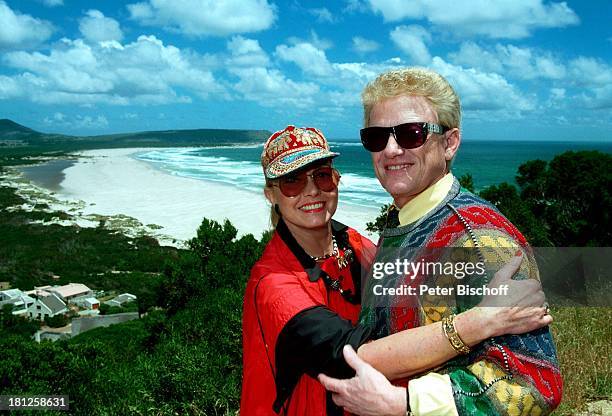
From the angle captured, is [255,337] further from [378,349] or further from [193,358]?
[193,358]

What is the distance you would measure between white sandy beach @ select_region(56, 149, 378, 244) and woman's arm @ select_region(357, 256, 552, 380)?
2985 cm

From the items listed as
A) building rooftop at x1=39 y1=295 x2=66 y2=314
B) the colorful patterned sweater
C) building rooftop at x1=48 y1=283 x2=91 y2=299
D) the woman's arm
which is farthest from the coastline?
the woman's arm

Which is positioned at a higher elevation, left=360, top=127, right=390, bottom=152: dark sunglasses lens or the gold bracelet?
left=360, top=127, right=390, bottom=152: dark sunglasses lens

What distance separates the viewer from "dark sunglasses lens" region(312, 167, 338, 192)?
2510 mm

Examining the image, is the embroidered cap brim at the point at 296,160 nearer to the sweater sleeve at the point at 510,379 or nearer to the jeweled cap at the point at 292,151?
the jeweled cap at the point at 292,151

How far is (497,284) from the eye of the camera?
5.14ft

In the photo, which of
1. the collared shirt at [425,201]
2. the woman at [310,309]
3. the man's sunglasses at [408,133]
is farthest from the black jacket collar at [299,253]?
the man's sunglasses at [408,133]

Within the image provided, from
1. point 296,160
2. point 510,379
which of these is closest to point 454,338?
point 510,379

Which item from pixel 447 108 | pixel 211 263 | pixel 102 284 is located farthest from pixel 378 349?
pixel 102 284

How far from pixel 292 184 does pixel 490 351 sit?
1.20 m

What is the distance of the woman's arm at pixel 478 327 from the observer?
1533 millimetres

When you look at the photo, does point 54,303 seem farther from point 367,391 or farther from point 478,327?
point 478,327

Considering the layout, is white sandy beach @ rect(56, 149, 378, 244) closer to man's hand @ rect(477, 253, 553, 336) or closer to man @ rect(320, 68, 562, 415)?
man @ rect(320, 68, 562, 415)

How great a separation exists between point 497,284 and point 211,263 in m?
14.7
